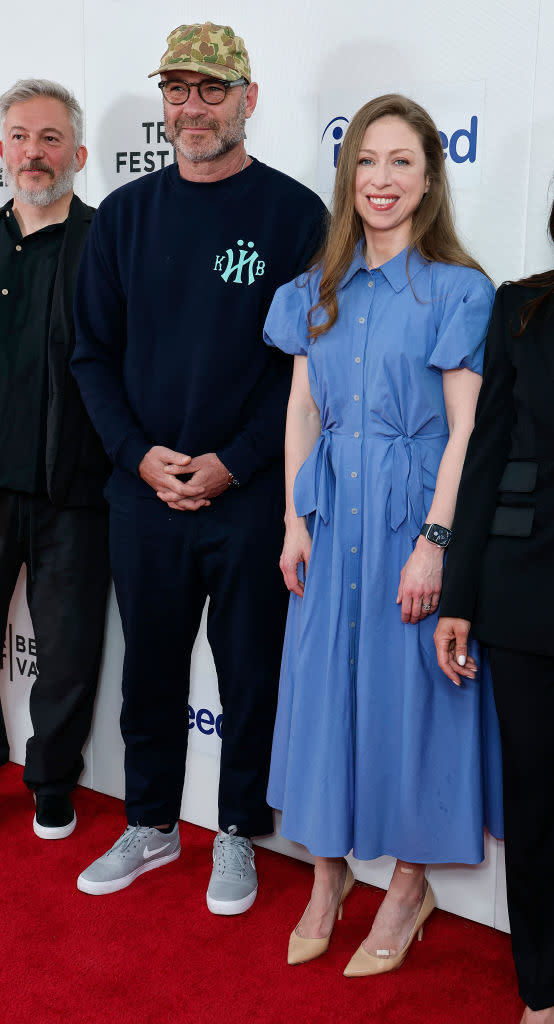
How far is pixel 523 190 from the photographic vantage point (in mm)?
2107

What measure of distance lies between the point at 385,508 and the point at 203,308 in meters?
0.67

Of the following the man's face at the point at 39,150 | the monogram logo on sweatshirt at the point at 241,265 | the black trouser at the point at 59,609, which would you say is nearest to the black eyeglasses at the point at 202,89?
the monogram logo on sweatshirt at the point at 241,265

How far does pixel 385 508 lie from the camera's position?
1982 mm

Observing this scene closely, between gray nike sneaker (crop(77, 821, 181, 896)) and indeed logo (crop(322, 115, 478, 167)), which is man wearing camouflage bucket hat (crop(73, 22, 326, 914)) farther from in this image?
indeed logo (crop(322, 115, 478, 167))

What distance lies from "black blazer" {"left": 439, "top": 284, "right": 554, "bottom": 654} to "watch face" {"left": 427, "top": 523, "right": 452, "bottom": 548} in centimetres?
12

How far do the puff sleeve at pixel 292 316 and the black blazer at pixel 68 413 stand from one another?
654 mm

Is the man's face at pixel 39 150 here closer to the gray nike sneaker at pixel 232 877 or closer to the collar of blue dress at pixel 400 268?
the collar of blue dress at pixel 400 268

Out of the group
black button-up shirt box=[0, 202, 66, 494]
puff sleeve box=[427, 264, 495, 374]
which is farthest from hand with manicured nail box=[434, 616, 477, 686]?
black button-up shirt box=[0, 202, 66, 494]

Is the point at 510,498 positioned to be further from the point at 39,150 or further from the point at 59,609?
the point at 39,150

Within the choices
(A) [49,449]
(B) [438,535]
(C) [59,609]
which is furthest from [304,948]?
(A) [49,449]

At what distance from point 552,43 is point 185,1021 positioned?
6.94ft

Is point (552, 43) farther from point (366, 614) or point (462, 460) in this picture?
point (366, 614)

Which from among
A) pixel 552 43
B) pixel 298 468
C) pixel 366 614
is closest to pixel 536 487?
pixel 366 614

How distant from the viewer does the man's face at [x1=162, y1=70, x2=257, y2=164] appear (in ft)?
7.26
